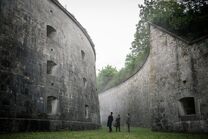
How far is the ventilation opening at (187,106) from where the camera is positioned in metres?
11.4

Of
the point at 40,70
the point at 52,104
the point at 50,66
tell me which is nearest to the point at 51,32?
the point at 50,66

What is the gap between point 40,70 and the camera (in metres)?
12.2

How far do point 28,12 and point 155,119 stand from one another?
9.65 m

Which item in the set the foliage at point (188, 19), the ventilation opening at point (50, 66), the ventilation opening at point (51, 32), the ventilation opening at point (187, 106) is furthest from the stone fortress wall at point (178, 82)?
the ventilation opening at point (51, 32)

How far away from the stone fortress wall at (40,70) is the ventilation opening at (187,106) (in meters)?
7.04

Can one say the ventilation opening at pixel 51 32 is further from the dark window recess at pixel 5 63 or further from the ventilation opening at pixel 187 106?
the ventilation opening at pixel 187 106

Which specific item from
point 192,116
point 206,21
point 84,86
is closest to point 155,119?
point 192,116

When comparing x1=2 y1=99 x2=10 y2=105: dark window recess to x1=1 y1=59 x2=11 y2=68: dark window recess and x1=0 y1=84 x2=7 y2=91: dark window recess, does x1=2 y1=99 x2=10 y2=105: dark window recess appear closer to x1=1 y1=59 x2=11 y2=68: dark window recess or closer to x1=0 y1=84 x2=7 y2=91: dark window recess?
x1=0 y1=84 x2=7 y2=91: dark window recess

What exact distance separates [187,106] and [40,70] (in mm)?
8397

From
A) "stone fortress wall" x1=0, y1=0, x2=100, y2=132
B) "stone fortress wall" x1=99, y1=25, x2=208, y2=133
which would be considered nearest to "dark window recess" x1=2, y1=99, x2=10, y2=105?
"stone fortress wall" x1=0, y1=0, x2=100, y2=132

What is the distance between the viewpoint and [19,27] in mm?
11117

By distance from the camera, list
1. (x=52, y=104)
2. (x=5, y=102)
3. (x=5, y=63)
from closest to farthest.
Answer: (x=5, y=102) → (x=5, y=63) → (x=52, y=104)

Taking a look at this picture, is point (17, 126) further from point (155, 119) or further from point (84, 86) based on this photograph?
point (84, 86)

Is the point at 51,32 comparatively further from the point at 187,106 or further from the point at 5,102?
the point at 187,106
